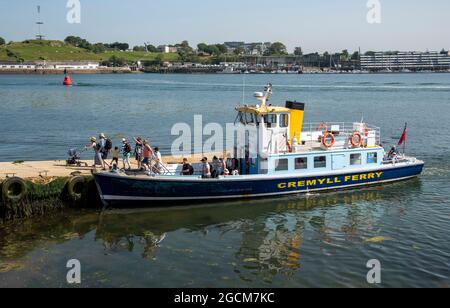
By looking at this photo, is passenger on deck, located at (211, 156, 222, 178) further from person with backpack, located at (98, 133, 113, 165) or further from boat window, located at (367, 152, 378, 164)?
boat window, located at (367, 152, 378, 164)

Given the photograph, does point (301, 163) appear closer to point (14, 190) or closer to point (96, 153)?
point (96, 153)

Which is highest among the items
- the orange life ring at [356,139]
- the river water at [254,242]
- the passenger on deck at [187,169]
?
the orange life ring at [356,139]

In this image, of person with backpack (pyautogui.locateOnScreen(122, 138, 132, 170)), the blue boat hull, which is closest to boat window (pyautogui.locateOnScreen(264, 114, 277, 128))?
the blue boat hull

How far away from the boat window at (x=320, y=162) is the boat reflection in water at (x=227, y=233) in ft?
5.96

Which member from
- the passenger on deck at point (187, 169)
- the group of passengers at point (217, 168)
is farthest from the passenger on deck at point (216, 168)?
the passenger on deck at point (187, 169)

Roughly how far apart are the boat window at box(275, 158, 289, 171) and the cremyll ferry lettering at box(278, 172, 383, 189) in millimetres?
814

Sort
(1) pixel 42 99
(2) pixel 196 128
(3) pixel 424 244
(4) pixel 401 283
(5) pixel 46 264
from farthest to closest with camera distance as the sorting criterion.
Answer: (1) pixel 42 99 → (2) pixel 196 128 → (3) pixel 424 244 → (5) pixel 46 264 → (4) pixel 401 283

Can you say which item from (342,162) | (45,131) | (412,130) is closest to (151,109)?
(45,131)

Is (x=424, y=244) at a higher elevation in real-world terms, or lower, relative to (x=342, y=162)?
lower

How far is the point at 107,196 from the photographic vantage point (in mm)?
23578

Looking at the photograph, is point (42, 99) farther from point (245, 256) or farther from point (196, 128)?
point (245, 256)

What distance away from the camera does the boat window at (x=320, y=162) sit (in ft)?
87.8

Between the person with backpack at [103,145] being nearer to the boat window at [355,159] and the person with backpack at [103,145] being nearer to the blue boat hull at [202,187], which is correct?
the blue boat hull at [202,187]

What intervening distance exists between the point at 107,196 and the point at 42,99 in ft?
238
